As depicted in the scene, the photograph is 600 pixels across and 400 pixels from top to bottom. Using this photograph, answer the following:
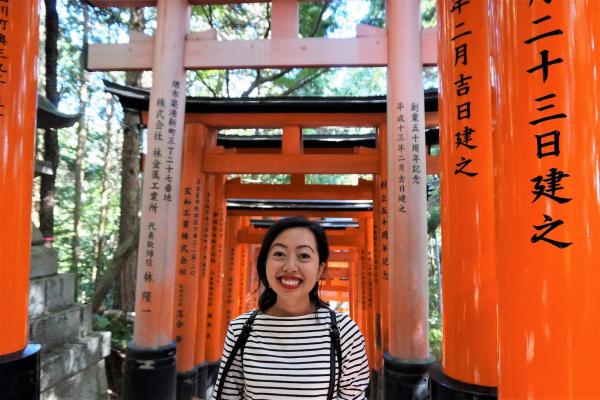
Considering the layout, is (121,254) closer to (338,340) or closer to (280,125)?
(280,125)

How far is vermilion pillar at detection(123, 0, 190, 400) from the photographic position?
3.94m

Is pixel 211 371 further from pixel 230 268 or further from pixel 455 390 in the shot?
pixel 455 390

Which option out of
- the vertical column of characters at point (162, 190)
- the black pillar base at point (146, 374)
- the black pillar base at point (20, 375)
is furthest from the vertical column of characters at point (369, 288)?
the black pillar base at point (20, 375)

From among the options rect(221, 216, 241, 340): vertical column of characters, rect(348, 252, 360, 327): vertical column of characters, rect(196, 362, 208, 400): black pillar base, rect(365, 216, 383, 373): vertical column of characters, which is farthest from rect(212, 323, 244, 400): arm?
rect(348, 252, 360, 327): vertical column of characters

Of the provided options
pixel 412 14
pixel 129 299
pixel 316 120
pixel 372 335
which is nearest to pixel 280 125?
pixel 316 120

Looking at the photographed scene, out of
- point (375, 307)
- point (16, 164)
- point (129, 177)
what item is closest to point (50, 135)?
point (129, 177)

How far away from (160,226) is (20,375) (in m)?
2.03

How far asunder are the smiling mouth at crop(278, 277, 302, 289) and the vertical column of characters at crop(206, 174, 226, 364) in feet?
15.3

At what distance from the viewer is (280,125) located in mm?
5191

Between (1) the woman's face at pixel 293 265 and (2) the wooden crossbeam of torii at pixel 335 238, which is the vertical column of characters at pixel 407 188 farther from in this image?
(2) the wooden crossbeam of torii at pixel 335 238

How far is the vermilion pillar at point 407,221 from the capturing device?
3.52 metres

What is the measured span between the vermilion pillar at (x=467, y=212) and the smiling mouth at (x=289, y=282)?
3.79ft

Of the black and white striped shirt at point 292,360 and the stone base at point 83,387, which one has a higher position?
the black and white striped shirt at point 292,360

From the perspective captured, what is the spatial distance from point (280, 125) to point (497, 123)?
3993 mm
